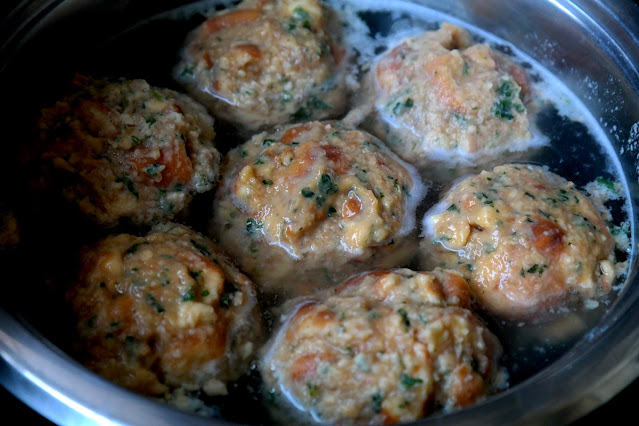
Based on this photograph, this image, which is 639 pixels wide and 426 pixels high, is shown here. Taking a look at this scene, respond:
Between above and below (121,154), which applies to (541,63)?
above

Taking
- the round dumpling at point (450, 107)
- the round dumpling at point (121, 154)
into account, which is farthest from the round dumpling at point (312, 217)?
the round dumpling at point (450, 107)

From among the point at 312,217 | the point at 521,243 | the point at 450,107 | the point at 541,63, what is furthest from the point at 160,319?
the point at 541,63

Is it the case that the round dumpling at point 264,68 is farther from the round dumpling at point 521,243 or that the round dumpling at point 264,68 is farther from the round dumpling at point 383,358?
the round dumpling at point 383,358

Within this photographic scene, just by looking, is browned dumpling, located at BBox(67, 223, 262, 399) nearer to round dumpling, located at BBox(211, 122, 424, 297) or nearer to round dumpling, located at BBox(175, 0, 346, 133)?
round dumpling, located at BBox(211, 122, 424, 297)

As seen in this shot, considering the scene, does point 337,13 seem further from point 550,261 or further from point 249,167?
point 550,261

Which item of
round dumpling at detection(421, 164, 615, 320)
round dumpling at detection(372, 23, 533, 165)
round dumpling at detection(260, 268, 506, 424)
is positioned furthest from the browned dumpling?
round dumpling at detection(372, 23, 533, 165)

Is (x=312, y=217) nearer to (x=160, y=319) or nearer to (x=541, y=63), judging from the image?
(x=160, y=319)
